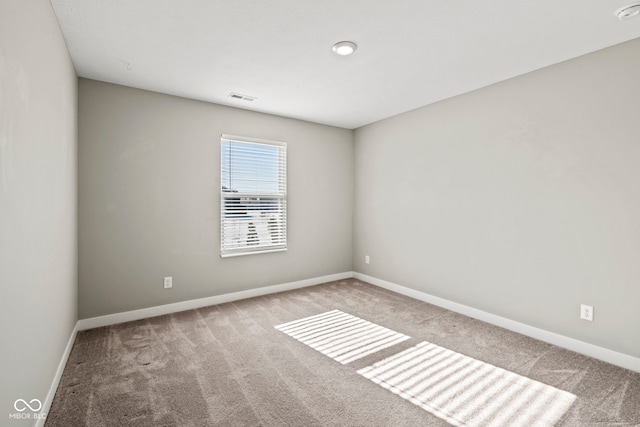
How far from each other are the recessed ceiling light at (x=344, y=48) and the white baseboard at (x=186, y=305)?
307 centimetres

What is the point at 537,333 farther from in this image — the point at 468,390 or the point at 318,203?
the point at 318,203

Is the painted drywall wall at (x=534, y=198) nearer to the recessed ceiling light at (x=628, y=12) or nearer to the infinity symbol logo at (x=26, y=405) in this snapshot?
the recessed ceiling light at (x=628, y=12)

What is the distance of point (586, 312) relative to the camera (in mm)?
2611

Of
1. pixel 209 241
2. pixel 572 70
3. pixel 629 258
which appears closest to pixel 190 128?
pixel 209 241

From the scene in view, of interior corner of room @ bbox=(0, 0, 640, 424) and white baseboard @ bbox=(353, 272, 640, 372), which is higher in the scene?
interior corner of room @ bbox=(0, 0, 640, 424)

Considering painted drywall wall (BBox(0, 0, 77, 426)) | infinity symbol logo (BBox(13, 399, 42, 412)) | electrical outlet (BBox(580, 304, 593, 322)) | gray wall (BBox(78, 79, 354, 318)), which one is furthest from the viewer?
gray wall (BBox(78, 79, 354, 318))

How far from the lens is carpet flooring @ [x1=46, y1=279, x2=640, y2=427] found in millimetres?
1850

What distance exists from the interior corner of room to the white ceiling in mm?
244

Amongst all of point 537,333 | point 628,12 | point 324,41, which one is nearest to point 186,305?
point 324,41

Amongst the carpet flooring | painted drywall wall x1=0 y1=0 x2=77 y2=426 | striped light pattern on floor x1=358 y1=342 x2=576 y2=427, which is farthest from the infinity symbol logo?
striped light pattern on floor x1=358 y1=342 x2=576 y2=427

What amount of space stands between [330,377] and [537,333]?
209 centimetres

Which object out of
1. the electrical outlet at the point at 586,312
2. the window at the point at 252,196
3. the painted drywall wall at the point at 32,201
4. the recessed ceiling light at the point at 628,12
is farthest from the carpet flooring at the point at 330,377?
the recessed ceiling light at the point at 628,12

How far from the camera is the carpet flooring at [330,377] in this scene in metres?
1.85

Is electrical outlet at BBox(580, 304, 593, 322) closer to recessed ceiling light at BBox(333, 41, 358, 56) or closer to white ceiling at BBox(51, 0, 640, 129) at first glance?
white ceiling at BBox(51, 0, 640, 129)
